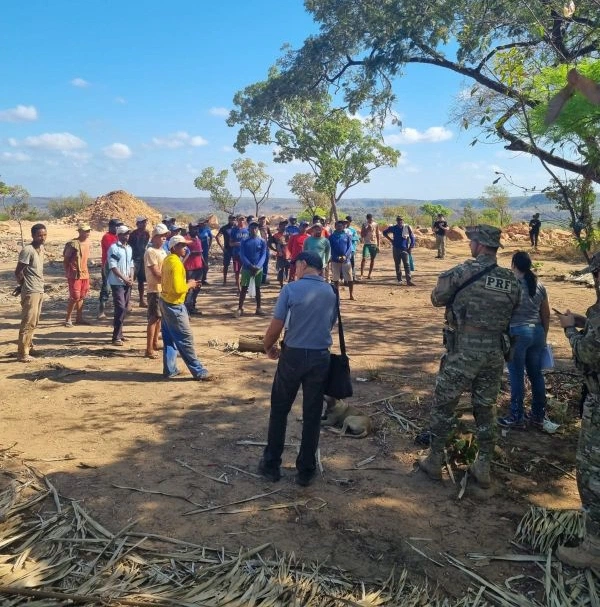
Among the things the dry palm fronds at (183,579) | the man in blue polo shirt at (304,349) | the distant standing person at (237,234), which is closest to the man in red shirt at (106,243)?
the distant standing person at (237,234)

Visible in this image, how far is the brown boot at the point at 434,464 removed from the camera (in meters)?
4.21

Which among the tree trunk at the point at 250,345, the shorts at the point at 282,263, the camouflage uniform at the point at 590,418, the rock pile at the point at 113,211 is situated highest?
the rock pile at the point at 113,211

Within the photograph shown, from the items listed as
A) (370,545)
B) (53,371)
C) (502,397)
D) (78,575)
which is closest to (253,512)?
(370,545)

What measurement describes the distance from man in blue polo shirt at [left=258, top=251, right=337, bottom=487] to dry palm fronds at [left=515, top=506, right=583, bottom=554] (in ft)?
5.00

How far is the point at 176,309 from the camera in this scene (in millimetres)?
6289

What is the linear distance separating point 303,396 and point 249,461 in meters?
0.89

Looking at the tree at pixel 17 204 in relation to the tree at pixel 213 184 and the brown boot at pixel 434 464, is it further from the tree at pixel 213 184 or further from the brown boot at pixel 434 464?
the brown boot at pixel 434 464

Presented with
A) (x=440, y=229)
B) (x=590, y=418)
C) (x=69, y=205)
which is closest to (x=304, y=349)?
(x=590, y=418)

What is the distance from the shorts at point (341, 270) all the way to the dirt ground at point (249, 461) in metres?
3.53

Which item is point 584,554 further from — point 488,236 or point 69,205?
point 69,205

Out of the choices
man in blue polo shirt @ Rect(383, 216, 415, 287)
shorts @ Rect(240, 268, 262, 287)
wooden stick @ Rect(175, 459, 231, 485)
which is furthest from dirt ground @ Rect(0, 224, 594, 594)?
man in blue polo shirt @ Rect(383, 216, 415, 287)

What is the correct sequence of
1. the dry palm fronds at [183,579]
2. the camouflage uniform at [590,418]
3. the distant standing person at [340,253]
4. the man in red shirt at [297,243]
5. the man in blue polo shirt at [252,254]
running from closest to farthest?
the dry palm fronds at [183,579], the camouflage uniform at [590,418], the man in blue polo shirt at [252,254], the man in red shirt at [297,243], the distant standing person at [340,253]

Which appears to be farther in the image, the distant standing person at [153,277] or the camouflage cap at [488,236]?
the distant standing person at [153,277]

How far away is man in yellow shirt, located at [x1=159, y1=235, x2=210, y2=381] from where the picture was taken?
6.23m
